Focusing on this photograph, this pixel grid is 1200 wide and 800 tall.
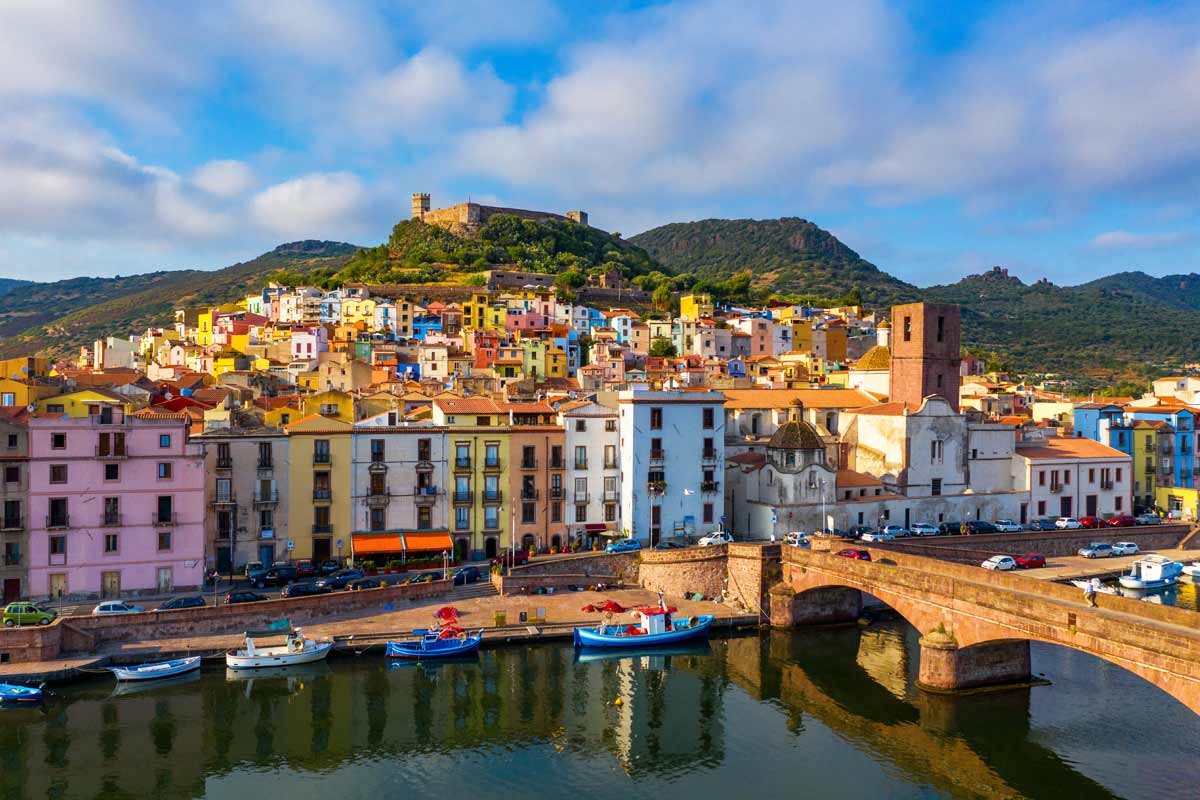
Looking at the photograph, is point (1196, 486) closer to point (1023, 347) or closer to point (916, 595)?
point (916, 595)

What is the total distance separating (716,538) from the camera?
55219 millimetres

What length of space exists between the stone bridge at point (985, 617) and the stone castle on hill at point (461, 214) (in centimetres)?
13579

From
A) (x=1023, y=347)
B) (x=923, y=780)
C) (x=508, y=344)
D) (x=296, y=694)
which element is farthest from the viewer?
(x=1023, y=347)

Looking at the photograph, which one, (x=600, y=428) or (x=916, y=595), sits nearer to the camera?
(x=916, y=595)

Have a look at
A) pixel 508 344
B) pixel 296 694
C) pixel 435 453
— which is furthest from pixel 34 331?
pixel 296 694

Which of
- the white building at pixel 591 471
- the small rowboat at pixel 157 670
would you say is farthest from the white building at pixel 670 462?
the small rowboat at pixel 157 670

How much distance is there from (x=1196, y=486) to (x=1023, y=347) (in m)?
110

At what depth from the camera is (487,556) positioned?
54.1 m

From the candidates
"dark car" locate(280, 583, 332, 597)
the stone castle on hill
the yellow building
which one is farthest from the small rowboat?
the stone castle on hill

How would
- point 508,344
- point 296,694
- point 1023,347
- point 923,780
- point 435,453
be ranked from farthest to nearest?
point 1023,347
point 508,344
point 435,453
point 296,694
point 923,780

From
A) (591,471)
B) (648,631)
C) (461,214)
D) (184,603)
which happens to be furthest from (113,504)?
(461,214)

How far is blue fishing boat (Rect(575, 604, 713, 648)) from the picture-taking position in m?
43.9

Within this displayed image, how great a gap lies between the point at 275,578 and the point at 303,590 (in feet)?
7.62

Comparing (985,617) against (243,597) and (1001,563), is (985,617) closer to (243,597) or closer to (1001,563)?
(1001,563)
